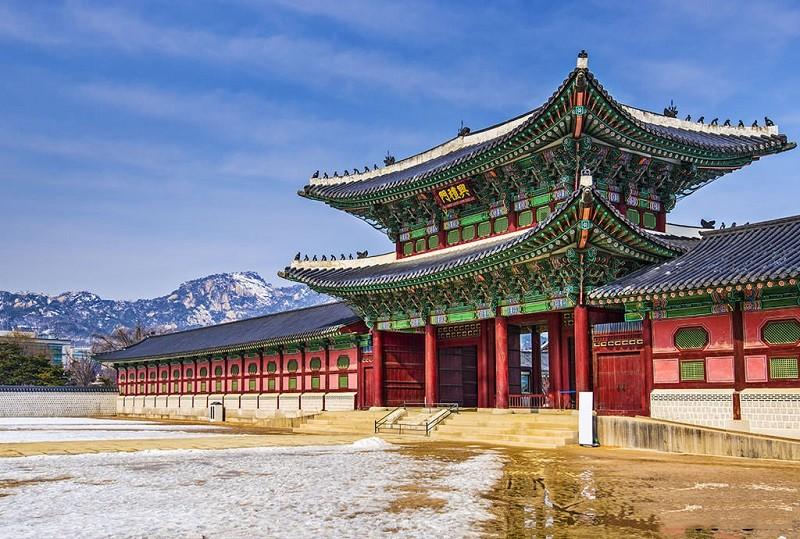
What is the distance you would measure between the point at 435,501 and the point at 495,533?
8.24 ft

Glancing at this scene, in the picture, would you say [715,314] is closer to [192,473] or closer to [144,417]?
[192,473]

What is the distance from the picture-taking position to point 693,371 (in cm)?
2372

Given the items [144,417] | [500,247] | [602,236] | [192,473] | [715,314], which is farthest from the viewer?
[144,417]

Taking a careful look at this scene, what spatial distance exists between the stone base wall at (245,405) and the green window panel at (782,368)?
2135cm

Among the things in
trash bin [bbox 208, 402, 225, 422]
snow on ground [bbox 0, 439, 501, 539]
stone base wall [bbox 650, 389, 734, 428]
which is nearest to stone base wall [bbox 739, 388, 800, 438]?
stone base wall [bbox 650, 389, 734, 428]

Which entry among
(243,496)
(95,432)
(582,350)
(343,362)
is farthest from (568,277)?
(95,432)

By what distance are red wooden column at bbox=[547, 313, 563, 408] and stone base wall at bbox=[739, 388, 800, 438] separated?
8.16m

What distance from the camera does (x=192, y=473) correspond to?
51.3 feet

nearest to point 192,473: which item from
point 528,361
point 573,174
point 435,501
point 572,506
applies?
point 435,501

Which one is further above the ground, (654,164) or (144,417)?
(654,164)

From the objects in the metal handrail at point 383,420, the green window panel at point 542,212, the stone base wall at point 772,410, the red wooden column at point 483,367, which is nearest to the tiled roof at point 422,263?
the green window panel at point 542,212

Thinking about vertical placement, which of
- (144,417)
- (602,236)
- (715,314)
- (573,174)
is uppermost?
(573,174)

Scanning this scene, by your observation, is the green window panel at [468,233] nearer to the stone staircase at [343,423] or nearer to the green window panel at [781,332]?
the stone staircase at [343,423]

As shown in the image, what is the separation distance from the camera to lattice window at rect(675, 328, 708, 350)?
23.5 metres
